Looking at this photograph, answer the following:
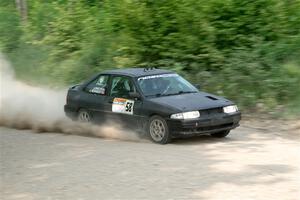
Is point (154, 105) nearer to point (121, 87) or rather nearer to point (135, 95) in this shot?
point (135, 95)

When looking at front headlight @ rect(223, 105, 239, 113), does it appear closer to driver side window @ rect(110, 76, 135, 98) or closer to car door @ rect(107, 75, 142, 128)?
car door @ rect(107, 75, 142, 128)

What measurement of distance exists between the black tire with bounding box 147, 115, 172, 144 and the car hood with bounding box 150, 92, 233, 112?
34 centimetres

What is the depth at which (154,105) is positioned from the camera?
1166cm

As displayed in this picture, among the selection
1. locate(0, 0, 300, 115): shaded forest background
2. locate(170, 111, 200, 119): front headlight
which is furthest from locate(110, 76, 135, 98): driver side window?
locate(0, 0, 300, 115): shaded forest background

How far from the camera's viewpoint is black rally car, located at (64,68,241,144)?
1131cm

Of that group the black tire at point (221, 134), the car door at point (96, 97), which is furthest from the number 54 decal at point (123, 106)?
the black tire at point (221, 134)

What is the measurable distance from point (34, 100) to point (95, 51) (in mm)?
5157

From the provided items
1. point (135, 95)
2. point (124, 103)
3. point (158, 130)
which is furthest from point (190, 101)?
point (124, 103)

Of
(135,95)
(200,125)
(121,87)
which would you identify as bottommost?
(200,125)

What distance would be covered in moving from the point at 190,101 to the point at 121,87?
1.77m

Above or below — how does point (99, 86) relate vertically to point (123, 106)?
above

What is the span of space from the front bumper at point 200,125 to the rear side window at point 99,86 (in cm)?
238

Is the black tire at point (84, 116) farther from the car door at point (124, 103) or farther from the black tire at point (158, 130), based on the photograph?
the black tire at point (158, 130)

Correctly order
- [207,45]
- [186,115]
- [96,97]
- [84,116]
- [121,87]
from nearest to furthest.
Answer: [186,115], [121,87], [96,97], [84,116], [207,45]
